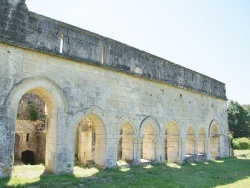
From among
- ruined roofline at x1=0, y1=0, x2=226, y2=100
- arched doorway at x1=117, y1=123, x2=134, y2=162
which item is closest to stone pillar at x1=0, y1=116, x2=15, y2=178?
ruined roofline at x1=0, y1=0, x2=226, y2=100

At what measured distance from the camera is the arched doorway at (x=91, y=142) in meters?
9.80

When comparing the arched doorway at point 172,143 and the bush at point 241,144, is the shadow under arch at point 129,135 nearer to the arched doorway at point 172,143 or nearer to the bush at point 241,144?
the arched doorway at point 172,143

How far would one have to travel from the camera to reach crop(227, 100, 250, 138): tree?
111 ft

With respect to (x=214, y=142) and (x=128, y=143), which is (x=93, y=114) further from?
(x=214, y=142)

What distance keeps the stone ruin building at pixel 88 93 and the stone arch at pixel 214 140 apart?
2.72 m

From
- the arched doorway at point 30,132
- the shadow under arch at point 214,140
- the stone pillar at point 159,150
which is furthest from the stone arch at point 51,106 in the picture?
the shadow under arch at point 214,140

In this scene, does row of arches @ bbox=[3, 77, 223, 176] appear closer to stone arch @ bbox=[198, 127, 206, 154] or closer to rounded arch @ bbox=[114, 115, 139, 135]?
rounded arch @ bbox=[114, 115, 139, 135]

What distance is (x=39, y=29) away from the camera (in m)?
8.40

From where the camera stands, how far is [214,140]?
56.7 feet

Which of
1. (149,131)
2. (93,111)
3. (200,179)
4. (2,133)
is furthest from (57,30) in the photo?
(200,179)

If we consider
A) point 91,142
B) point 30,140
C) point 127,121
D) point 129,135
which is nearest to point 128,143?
point 129,135

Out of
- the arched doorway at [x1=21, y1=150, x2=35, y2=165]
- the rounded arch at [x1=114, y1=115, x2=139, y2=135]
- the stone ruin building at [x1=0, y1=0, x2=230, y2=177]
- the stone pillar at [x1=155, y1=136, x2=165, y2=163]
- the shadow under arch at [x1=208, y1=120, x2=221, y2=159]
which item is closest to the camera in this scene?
the stone ruin building at [x1=0, y1=0, x2=230, y2=177]

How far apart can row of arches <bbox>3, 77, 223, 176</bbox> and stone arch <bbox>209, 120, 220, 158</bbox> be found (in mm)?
3875

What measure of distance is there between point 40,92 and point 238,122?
32036 millimetres
